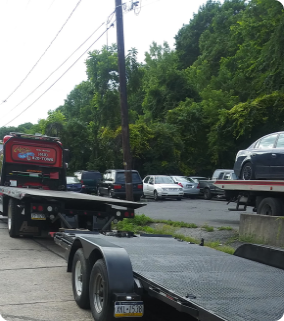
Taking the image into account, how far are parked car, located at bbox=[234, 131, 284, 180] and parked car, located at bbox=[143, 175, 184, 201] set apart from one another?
13.8 m

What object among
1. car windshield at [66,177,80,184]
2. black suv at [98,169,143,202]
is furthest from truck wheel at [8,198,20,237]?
car windshield at [66,177,80,184]

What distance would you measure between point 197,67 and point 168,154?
23.5 m

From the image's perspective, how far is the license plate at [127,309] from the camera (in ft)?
14.5

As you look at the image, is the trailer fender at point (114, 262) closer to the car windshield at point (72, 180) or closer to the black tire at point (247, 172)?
the black tire at point (247, 172)

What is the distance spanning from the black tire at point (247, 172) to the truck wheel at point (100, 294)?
9.01 meters

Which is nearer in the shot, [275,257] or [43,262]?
[275,257]

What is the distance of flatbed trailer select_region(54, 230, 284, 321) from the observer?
Result: 4062 millimetres

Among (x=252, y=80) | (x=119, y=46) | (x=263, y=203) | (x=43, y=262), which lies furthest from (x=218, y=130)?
(x=43, y=262)

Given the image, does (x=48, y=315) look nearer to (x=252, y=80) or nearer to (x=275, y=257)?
(x=275, y=257)

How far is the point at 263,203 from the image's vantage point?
481 inches

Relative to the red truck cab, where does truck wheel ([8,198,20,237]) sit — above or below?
below

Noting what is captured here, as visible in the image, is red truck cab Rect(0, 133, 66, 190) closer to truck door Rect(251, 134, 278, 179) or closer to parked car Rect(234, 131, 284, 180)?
parked car Rect(234, 131, 284, 180)

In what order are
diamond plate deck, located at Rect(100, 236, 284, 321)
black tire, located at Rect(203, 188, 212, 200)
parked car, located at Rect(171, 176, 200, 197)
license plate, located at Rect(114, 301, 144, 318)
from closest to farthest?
diamond plate deck, located at Rect(100, 236, 284, 321)
license plate, located at Rect(114, 301, 144, 318)
black tire, located at Rect(203, 188, 212, 200)
parked car, located at Rect(171, 176, 200, 197)

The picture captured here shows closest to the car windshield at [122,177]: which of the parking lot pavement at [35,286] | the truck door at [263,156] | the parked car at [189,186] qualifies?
the parked car at [189,186]
